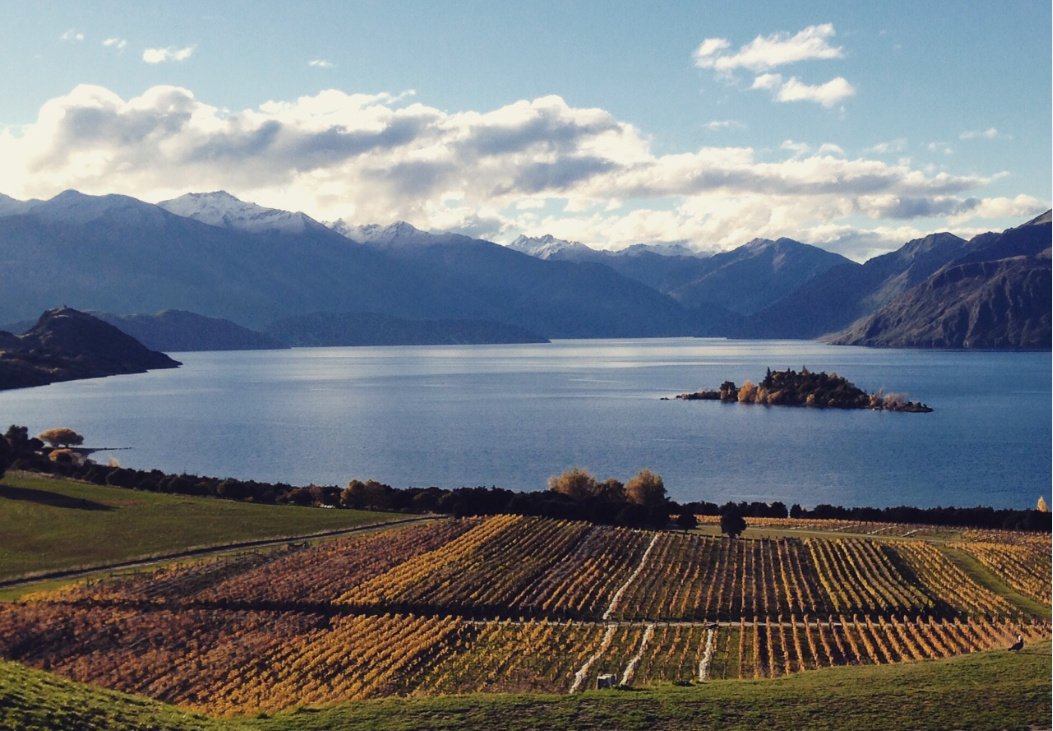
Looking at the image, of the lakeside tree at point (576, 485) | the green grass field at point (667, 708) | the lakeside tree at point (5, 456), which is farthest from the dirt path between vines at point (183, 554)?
the lakeside tree at point (5, 456)

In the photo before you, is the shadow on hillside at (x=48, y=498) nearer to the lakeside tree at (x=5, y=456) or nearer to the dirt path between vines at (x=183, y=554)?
the lakeside tree at (x=5, y=456)

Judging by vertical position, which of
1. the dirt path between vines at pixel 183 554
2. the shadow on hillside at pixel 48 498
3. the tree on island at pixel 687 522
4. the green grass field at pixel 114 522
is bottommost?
the tree on island at pixel 687 522

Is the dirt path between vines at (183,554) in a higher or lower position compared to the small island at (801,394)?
lower

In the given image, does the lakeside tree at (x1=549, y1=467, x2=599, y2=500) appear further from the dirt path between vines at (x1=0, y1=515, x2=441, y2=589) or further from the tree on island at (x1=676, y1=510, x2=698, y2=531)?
the dirt path between vines at (x1=0, y1=515, x2=441, y2=589)

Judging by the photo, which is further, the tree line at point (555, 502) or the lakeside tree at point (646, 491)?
the lakeside tree at point (646, 491)

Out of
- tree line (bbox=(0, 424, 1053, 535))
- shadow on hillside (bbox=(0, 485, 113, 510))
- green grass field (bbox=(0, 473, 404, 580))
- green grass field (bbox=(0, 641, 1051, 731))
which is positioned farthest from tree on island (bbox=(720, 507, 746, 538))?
shadow on hillside (bbox=(0, 485, 113, 510))

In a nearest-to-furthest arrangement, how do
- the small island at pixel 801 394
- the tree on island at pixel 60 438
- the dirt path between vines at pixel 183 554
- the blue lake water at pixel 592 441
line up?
the dirt path between vines at pixel 183 554
the blue lake water at pixel 592 441
the tree on island at pixel 60 438
the small island at pixel 801 394

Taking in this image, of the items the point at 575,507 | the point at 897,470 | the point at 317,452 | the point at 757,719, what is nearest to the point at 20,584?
the point at 575,507
